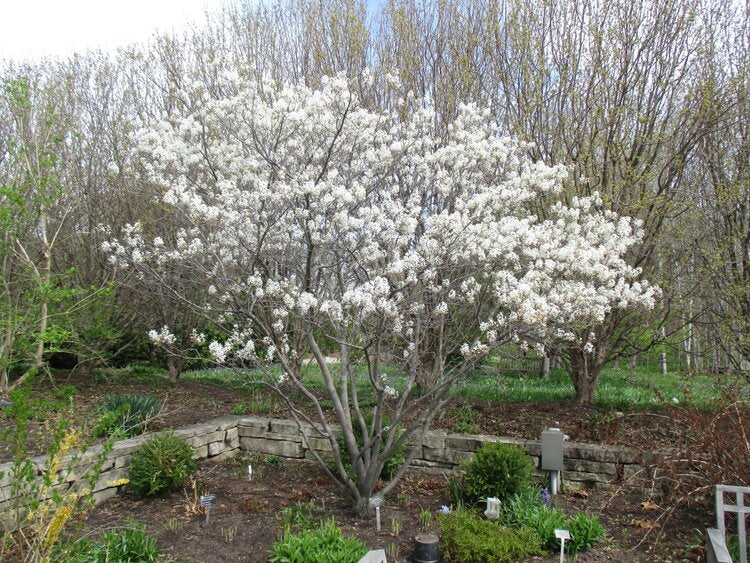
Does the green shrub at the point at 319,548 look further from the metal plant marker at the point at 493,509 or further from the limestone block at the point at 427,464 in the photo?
the limestone block at the point at 427,464

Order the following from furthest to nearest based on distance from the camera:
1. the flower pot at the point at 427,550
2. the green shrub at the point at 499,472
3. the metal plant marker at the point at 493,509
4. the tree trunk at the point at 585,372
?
1. the tree trunk at the point at 585,372
2. the green shrub at the point at 499,472
3. the metal plant marker at the point at 493,509
4. the flower pot at the point at 427,550

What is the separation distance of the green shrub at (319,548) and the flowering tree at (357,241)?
67cm

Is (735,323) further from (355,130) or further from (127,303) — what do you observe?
(127,303)

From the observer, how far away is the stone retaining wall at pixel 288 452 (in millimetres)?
4426

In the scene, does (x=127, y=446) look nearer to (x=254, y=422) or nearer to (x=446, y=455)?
(x=254, y=422)

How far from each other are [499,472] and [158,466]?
101 inches

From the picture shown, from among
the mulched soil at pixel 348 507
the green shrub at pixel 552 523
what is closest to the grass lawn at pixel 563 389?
the mulched soil at pixel 348 507

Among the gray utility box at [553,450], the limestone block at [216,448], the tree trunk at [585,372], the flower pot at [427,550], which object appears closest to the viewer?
the flower pot at [427,550]

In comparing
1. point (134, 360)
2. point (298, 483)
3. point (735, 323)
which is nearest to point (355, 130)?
point (298, 483)

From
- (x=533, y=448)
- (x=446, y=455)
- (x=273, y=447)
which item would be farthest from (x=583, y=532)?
(x=273, y=447)

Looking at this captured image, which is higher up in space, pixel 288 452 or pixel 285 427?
pixel 285 427

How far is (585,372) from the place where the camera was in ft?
20.1

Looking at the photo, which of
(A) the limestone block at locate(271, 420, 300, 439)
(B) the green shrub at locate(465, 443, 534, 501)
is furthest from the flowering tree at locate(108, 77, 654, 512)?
(A) the limestone block at locate(271, 420, 300, 439)

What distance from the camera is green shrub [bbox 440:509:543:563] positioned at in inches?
131
